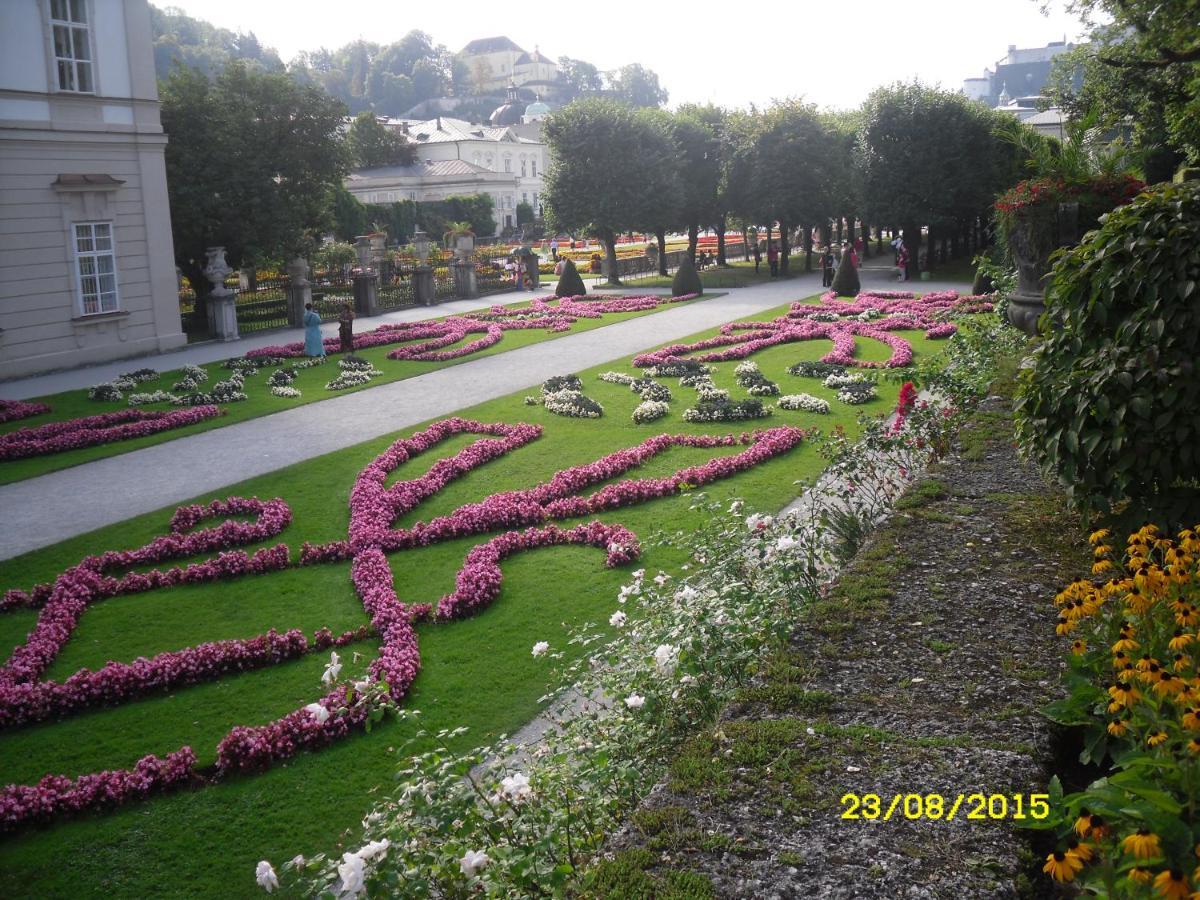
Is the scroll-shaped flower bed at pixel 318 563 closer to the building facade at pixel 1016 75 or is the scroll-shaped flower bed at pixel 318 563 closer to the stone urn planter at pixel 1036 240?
the stone urn planter at pixel 1036 240

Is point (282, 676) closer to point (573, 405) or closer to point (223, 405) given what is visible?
Result: point (573, 405)

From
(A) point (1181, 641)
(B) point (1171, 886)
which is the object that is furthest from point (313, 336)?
(B) point (1171, 886)

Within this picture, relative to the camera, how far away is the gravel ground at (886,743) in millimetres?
3090

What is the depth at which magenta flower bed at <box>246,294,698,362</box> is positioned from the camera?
878 inches

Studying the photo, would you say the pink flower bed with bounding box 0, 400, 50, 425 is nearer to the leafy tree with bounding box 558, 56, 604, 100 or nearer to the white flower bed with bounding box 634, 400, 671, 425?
the white flower bed with bounding box 634, 400, 671, 425

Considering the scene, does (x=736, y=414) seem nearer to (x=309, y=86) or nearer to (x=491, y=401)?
(x=491, y=401)

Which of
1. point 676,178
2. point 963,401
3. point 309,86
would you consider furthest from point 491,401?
point 676,178

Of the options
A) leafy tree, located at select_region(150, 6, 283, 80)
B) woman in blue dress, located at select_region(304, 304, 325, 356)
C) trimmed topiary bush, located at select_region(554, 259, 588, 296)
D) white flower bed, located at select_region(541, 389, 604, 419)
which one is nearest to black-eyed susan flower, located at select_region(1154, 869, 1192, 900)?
white flower bed, located at select_region(541, 389, 604, 419)

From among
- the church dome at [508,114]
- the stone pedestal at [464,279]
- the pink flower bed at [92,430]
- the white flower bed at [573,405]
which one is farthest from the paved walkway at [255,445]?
the church dome at [508,114]

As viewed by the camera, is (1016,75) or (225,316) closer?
(225,316)

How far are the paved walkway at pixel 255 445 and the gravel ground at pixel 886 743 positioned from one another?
860cm

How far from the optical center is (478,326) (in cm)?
2588

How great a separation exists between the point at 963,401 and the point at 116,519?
8615 mm

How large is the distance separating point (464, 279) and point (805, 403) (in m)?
21.9
